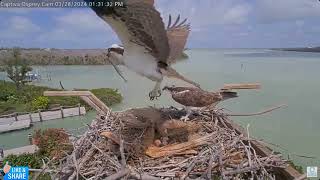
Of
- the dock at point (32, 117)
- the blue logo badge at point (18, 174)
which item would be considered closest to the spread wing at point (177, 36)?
the blue logo badge at point (18, 174)

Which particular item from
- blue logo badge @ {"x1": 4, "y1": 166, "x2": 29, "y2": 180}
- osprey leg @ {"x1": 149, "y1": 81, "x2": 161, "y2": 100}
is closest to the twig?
osprey leg @ {"x1": 149, "y1": 81, "x2": 161, "y2": 100}

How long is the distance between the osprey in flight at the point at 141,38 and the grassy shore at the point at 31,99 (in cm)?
993

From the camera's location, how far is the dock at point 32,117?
1245 cm

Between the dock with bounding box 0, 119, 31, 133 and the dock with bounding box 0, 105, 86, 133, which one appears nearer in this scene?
the dock with bounding box 0, 119, 31, 133

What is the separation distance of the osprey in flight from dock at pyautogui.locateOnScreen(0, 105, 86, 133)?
36.8 ft

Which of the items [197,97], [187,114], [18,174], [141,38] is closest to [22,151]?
[18,174]

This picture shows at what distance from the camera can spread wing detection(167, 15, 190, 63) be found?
8.59 ft

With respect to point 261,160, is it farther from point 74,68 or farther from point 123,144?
point 74,68

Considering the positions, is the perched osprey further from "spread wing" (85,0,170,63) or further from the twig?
the twig

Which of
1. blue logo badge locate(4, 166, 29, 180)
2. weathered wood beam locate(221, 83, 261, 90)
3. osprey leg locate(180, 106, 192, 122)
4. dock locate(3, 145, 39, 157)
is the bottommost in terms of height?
dock locate(3, 145, 39, 157)

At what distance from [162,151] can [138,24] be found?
838 mm

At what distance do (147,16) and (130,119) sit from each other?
0.93m

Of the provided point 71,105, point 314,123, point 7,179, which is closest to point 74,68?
point 71,105

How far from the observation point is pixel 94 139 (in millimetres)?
2521
